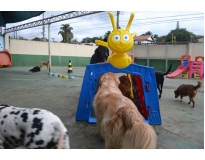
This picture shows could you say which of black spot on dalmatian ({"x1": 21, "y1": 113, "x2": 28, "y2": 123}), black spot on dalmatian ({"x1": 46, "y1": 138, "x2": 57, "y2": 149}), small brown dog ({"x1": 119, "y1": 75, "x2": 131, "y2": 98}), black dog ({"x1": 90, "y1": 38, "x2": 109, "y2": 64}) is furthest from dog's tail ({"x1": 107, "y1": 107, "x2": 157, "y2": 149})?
black dog ({"x1": 90, "y1": 38, "x2": 109, "y2": 64})

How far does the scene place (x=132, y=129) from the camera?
2.30m

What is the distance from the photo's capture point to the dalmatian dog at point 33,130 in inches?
74.0

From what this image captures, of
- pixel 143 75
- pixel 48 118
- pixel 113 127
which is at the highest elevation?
pixel 143 75

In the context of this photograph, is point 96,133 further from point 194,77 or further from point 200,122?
point 194,77

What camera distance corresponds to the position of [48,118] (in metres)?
1.94

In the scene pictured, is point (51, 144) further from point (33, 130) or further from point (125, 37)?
point (125, 37)

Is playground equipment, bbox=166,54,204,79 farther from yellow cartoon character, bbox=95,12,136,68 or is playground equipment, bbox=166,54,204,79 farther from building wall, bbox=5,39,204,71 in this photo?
yellow cartoon character, bbox=95,12,136,68

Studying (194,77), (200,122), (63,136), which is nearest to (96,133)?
(63,136)

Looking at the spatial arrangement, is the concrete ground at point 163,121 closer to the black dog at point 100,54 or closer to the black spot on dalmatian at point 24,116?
the black spot on dalmatian at point 24,116

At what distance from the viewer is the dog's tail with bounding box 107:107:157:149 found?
85.9 inches

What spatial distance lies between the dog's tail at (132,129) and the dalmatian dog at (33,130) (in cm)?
75

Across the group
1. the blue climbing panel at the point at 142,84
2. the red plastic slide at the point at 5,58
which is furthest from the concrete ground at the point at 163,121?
the red plastic slide at the point at 5,58

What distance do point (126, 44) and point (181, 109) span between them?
3023 mm

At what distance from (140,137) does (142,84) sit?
A: 2.14 m
